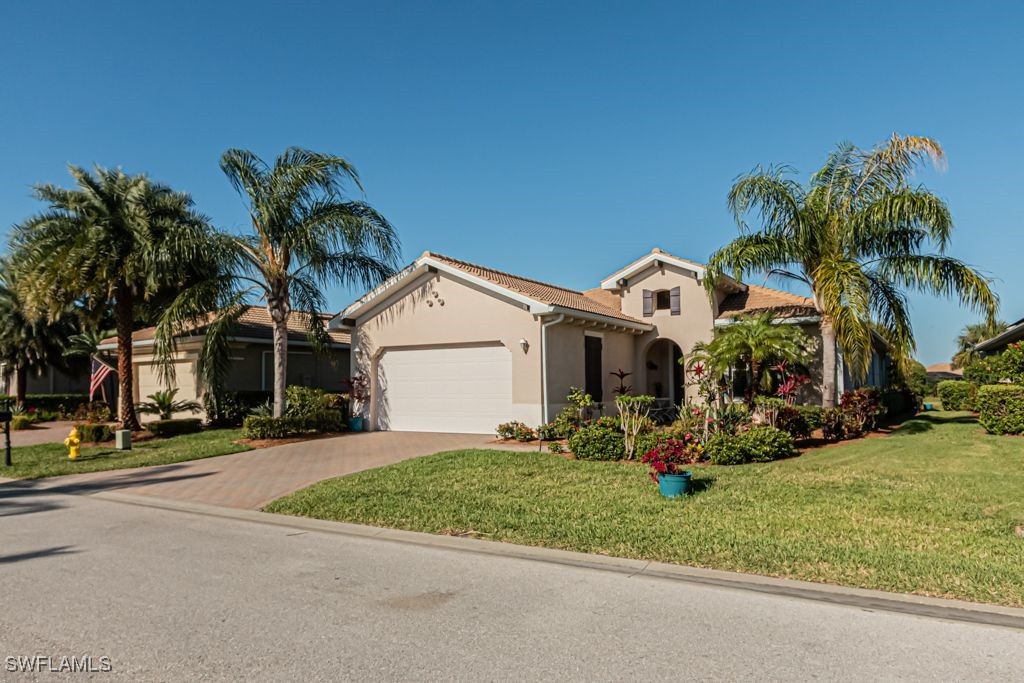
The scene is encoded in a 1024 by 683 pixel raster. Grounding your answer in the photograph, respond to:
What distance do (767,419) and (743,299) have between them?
703 centimetres

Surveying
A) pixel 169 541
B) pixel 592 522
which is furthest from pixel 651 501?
pixel 169 541

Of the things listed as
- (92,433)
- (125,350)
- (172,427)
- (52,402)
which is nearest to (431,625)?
(92,433)

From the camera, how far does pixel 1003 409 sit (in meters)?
14.3

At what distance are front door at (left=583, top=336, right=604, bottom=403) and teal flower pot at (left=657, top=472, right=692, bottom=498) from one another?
873cm

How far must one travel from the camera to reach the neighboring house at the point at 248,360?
22078mm

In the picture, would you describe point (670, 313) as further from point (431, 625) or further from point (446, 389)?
point (431, 625)

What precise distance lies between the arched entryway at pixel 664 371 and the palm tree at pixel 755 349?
16.4 feet

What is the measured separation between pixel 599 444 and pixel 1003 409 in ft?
29.7

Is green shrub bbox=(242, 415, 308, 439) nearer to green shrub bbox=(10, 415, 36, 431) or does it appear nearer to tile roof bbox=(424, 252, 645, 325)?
tile roof bbox=(424, 252, 645, 325)

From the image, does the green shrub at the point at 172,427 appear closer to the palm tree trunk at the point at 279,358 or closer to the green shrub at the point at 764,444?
the palm tree trunk at the point at 279,358

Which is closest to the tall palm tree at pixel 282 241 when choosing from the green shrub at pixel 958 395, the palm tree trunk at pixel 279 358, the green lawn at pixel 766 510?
the palm tree trunk at pixel 279 358

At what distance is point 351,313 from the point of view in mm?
18656

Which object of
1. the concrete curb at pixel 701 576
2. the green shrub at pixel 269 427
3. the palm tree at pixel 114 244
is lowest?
the concrete curb at pixel 701 576

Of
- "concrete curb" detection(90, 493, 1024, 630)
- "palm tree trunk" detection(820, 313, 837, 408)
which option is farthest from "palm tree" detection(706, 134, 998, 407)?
"concrete curb" detection(90, 493, 1024, 630)
